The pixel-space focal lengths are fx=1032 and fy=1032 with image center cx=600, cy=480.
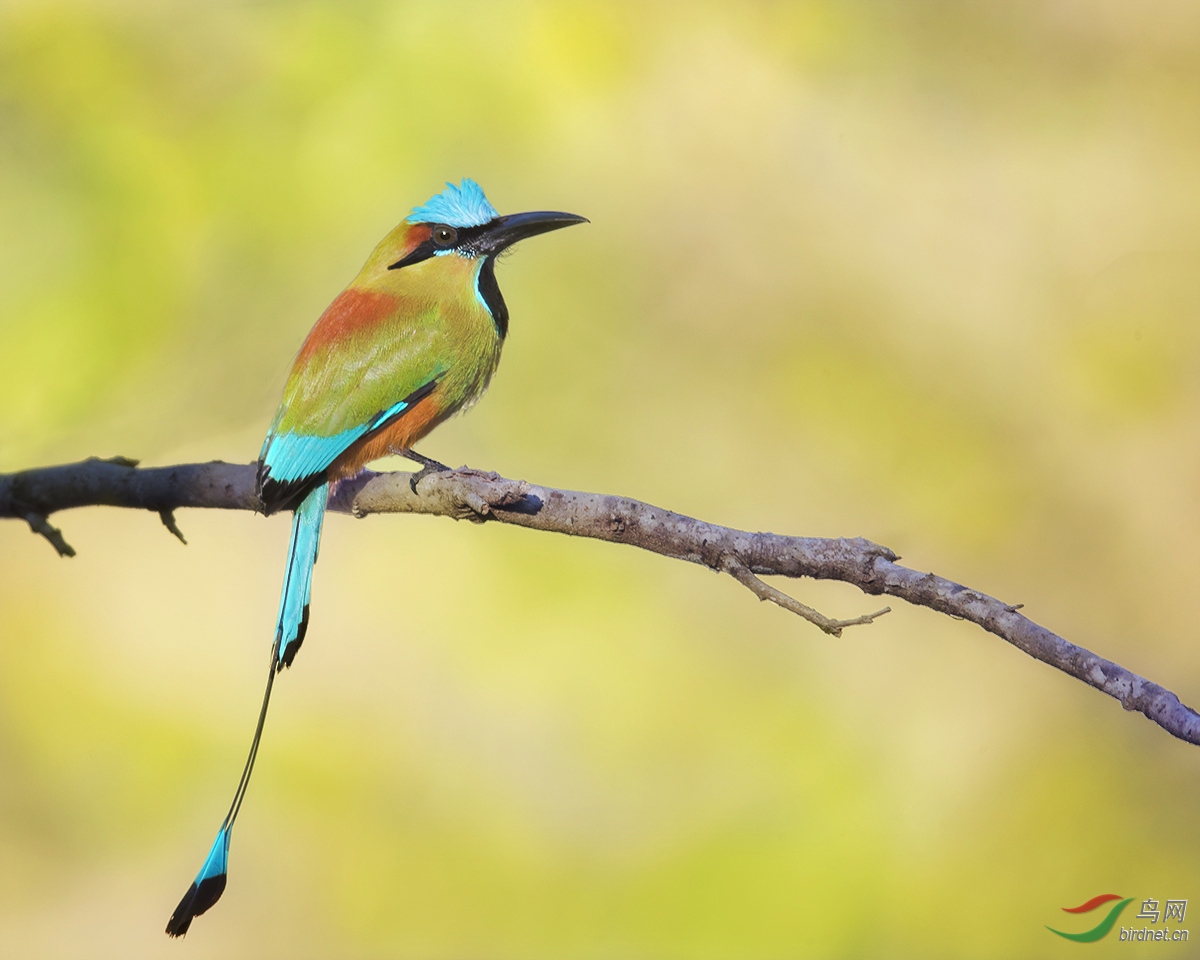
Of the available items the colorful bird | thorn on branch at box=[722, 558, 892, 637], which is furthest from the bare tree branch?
the colorful bird

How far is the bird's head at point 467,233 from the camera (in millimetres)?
2270

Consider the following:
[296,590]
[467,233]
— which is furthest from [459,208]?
[296,590]

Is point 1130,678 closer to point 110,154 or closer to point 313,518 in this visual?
point 313,518

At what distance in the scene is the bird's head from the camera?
2270 mm

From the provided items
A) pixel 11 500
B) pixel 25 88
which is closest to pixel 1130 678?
pixel 11 500

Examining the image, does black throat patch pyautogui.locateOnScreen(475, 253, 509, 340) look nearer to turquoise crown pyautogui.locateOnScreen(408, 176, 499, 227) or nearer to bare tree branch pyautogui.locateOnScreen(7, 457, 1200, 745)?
turquoise crown pyautogui.locateOnScreen(408, 176, 499, 227)

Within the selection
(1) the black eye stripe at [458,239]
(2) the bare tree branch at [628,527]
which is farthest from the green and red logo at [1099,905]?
(1) the black eye stripe at [458,239]

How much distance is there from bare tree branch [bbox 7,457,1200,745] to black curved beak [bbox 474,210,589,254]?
22.1 inches

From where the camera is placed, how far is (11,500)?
2164 millimetres

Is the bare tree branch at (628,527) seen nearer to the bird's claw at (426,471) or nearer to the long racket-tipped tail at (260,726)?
the bird's claw at (426,471)

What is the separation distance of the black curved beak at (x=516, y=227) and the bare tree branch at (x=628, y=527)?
0.56 m

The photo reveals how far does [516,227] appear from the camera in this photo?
7.37 ft

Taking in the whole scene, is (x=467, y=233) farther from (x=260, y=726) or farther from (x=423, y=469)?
(x=260, y=726)

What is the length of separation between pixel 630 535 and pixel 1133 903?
78.2 inches
